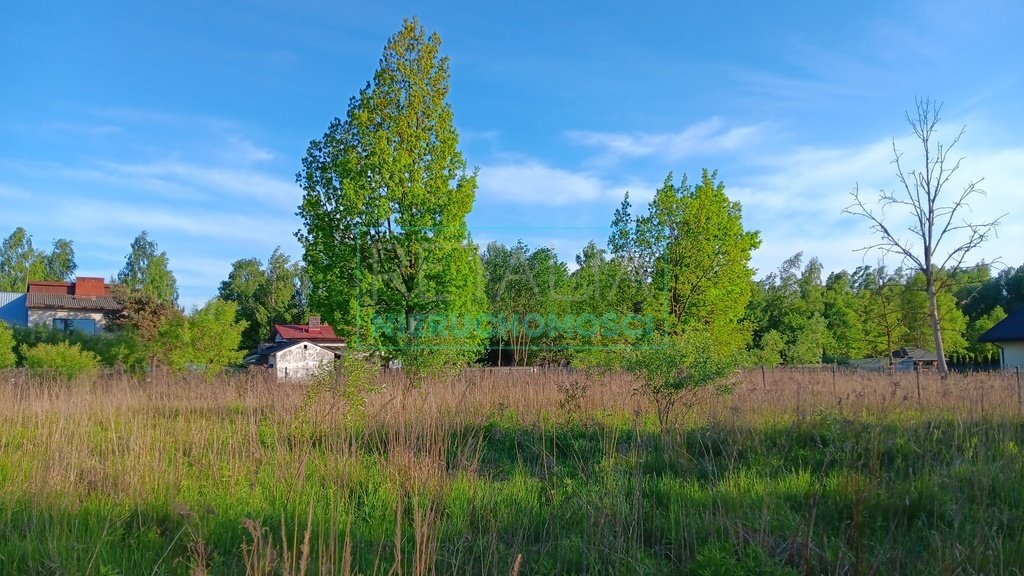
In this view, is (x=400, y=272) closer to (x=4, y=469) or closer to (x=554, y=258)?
(x=4, y=469)

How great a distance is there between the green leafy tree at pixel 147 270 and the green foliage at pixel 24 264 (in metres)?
8.13

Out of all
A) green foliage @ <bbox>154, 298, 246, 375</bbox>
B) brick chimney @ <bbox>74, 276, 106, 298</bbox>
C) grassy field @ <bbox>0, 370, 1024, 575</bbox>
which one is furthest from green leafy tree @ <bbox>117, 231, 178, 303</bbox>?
grassy field @ <bbox>0, 370, 1024, 575</bbox>

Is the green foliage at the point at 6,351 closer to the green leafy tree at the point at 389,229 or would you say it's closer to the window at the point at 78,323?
the green leafy tree at the point at 389,229

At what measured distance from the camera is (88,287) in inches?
1887

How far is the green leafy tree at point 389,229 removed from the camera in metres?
13.8

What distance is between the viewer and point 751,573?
3088 mm

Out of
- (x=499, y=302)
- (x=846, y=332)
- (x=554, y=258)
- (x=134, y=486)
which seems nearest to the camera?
(x=134, y=486)

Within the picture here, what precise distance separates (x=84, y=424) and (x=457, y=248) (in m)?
9.19

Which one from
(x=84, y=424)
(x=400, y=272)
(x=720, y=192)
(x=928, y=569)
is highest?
(x=720, y=192)

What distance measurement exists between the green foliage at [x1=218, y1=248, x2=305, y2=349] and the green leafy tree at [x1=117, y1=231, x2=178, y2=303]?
15.1ft

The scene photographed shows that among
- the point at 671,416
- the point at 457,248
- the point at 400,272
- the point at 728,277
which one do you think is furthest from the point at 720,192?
the point at 671,416

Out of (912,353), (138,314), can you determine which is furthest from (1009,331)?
→ (138,314)

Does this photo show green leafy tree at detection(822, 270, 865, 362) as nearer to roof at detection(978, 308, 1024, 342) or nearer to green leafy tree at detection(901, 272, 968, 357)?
green leafy tree at detection(901, 272, 968, 357)

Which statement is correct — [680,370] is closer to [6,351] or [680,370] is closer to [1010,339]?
[6,351]
